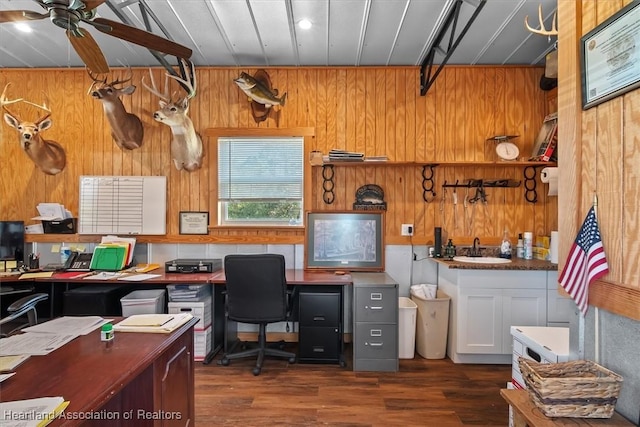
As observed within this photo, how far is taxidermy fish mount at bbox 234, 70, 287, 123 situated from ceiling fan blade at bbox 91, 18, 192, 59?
3.46ft

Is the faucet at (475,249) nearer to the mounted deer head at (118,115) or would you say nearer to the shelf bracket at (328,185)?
the shelf bracket at (328,185)

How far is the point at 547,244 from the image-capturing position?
343 centimetres

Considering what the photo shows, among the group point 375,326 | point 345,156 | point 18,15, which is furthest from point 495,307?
point 18,15

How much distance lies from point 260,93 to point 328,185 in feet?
3.80

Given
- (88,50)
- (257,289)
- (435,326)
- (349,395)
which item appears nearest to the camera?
(88,50)

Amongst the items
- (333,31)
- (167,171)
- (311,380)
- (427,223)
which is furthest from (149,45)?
(427,223)

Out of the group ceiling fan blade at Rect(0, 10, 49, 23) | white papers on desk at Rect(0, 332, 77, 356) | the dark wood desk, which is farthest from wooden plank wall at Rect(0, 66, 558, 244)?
white papers on desk at Rect(0, 332, 77, 356)

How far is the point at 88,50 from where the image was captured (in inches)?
79.3

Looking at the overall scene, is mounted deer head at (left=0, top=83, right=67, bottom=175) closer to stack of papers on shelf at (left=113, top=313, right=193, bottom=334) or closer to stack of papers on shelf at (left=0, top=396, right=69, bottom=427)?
stack of papers on shelf at (left=113, top=313, right=193, bottom=334)

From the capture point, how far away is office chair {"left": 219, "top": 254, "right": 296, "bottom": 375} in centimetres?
283

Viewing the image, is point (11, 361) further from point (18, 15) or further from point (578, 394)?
point (578, 394)

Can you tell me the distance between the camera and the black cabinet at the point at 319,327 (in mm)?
3094

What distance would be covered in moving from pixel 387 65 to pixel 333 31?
0.89m

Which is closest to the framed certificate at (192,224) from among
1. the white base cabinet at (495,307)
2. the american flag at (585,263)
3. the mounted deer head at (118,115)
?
the mounted deer head at (118,115)
